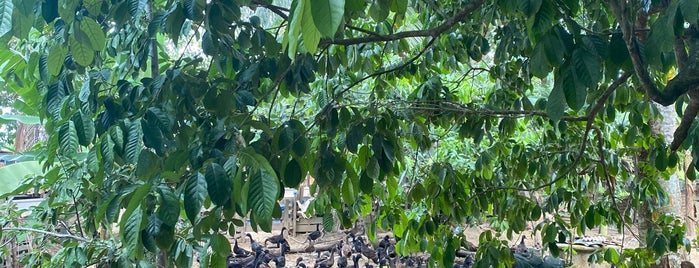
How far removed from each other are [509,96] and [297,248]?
23.2ft

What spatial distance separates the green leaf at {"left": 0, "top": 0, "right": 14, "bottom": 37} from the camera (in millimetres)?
1000

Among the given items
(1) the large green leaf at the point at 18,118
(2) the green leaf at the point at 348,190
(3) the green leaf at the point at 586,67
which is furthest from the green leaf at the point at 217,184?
(1) the large green leaf at the point at 18,118

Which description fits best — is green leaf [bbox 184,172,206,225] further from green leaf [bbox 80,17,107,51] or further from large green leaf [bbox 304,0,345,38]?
large green leaf [bbox 304,0,345,38]

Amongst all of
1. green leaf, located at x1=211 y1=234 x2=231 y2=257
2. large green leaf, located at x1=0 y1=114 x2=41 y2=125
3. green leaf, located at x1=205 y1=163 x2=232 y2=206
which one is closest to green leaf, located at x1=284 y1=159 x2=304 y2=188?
green leaf, located at x1=211 y1=234 x2=231 y2=257

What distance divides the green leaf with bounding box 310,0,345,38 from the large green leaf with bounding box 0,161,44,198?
274 cm

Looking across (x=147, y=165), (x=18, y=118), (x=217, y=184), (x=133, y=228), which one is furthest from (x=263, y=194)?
(x=18, y=118)

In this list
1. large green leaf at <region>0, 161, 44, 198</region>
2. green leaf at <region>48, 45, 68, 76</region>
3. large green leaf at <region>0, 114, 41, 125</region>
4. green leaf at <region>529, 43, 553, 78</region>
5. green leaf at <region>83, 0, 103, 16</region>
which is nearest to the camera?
green leaf at <region>529, 43, 553, 78</region>

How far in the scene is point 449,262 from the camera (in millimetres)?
2217

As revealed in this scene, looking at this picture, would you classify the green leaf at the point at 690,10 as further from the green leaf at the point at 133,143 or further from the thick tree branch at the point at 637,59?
the green leaf at the point at 133,143

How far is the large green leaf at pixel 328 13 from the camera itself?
569 mm

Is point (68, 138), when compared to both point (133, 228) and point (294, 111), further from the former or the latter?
point (294, 111)

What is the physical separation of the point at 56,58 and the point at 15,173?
209cm

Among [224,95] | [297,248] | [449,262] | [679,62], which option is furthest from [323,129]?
[297,248]

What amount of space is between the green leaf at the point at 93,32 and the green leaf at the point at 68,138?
178 mm
